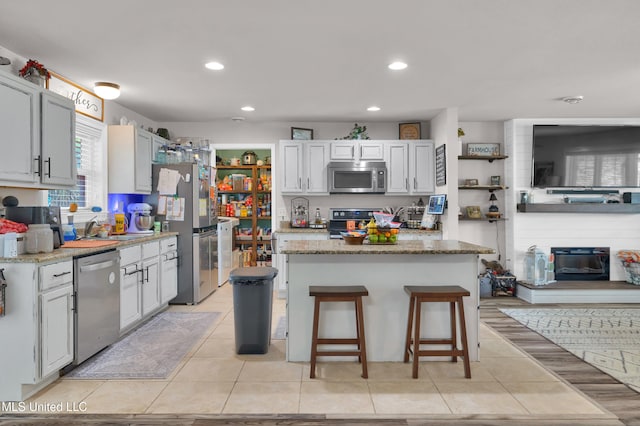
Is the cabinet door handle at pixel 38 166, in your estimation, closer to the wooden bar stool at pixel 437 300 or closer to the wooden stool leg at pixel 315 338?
the wooden stool leg at pixel 315 338

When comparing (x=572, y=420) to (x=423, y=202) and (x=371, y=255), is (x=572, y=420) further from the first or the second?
(x=423, y=202)

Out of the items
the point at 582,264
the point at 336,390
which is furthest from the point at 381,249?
the point at 582,264

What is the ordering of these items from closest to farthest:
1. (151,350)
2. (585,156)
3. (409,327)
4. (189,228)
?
1. (409,327)
2. (151,350)
3. (189,228)
4. (585,156)

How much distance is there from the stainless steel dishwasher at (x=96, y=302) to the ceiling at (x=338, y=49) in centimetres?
165

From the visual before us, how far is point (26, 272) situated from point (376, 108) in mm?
3990

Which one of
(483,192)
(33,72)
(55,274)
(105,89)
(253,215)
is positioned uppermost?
(105,89)

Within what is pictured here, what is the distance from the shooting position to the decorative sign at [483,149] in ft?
19.5

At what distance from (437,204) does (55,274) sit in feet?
14.0

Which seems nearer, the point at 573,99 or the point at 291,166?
the point at 573,99

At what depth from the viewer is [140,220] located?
462cm

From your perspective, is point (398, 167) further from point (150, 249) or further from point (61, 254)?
point (61, 254)

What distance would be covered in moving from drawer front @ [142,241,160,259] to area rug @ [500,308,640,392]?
391 centimetres

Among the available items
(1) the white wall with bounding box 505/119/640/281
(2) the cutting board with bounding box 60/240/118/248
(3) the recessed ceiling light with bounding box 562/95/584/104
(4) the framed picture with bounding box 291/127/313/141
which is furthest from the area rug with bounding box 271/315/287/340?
(3) the recessed ceiling light with bounding box 562/95/584/104

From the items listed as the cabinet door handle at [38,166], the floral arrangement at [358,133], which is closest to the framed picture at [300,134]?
the floral arrangement at [358,133]
